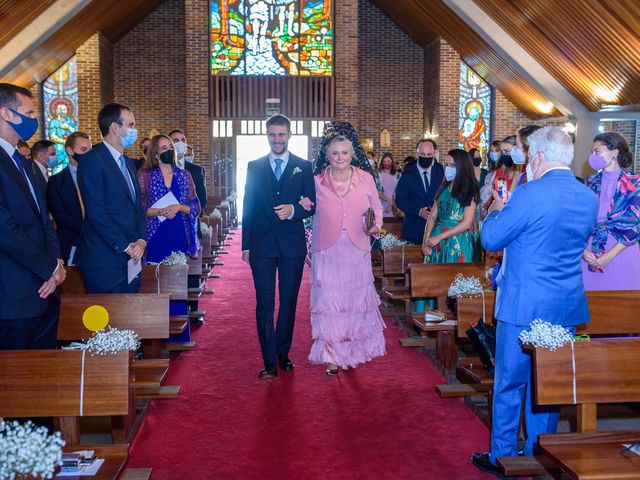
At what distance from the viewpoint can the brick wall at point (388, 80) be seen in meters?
18.9

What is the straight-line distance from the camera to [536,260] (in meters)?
3.03

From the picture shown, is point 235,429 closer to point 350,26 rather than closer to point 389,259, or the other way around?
point 389,259

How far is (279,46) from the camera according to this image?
56.1 ft

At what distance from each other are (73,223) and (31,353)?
3128 millimetres

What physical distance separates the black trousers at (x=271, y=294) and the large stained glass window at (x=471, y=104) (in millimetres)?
13272

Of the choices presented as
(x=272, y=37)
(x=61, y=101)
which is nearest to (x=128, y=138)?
(x=272, y=37)

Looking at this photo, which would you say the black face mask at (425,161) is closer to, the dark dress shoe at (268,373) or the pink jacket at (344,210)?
the pink jacket at (344,210)

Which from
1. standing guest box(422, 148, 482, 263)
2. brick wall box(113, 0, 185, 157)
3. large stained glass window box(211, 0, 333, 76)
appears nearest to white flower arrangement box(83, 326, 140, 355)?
standing guest box(422, 148, 482, 263)

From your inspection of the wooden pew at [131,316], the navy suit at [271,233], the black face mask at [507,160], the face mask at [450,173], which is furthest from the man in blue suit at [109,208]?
the black face mask at [507,160]

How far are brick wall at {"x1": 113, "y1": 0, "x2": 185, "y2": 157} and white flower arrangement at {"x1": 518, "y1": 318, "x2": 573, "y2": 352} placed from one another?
16589 mm

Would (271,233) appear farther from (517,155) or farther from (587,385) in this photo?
(587,385)

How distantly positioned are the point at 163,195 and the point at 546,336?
Result: 3.61m

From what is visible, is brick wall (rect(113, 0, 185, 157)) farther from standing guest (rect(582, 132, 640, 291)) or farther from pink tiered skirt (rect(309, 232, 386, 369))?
standing guest (rect(582, 132, 640, 291))

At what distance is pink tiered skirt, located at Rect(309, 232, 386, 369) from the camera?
5.15 m
